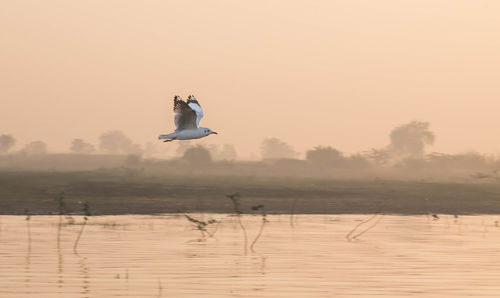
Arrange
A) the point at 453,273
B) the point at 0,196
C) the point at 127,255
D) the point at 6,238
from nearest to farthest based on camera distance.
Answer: the point at 453,273 → the point at 127,255 → the point at 6,238 → the point at 0,196

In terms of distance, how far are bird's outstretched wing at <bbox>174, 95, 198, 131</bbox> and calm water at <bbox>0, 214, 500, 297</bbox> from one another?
3068 millimetres

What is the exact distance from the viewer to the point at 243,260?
2403cm

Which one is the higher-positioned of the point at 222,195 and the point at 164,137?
the point at 164,137

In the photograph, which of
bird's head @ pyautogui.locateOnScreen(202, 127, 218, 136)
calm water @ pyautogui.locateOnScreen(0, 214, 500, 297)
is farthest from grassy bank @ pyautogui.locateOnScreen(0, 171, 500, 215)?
bird's head @ pyautogui.locateOnScreen(202, 127, 218, 136)

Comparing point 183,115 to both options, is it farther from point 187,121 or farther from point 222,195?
point 222,195

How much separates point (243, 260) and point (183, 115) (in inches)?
224

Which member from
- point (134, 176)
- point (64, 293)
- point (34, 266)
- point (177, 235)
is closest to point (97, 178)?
point (134, 176)

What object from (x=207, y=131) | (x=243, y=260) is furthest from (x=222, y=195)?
(x=243, y=260)

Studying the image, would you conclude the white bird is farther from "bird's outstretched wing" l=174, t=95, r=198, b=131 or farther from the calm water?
the calm water

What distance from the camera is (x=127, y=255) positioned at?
2458cm

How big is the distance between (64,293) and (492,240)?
14.6m

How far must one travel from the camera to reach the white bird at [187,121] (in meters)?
28.0

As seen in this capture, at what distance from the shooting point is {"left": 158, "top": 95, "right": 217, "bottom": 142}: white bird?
28031mm

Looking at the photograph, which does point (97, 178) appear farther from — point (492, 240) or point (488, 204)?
point (492, 240)
